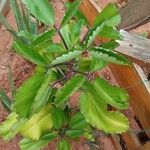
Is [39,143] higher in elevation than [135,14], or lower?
lower

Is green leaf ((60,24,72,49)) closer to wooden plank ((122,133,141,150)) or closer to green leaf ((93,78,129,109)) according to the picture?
green leaf ((93,78,129,109))

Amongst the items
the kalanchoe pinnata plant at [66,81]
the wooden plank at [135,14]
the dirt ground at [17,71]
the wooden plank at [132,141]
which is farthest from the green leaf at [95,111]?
the dirt ground at [17,71]

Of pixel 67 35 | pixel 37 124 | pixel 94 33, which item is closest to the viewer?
pixel 94 33

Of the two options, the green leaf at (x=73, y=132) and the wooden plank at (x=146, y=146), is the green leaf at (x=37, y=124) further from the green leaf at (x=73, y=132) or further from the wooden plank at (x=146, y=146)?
the wooden plank at (x=146, y=146)

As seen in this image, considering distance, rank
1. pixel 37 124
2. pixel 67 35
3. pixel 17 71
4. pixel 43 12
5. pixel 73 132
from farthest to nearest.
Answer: pixel 17 71, pixel 73 132, pixel 37 124, pixel 67 35, pixel 43 12

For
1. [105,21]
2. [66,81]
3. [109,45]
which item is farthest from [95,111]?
[105,21]

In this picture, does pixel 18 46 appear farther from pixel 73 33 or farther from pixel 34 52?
pixel 73 33

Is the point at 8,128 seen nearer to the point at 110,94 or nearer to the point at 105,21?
the point at 110,94
